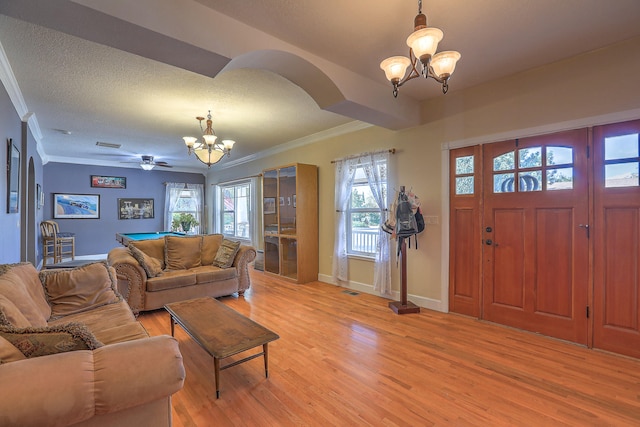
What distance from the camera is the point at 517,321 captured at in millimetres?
3111

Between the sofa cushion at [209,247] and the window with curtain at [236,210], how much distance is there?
2.65 meters

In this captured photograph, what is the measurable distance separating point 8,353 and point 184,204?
8.81 metres

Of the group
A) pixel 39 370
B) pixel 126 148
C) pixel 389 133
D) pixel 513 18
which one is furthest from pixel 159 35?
pixel 126 148

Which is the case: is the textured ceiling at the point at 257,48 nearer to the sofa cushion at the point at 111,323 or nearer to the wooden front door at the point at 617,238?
the wooden front door at the point at 617,238

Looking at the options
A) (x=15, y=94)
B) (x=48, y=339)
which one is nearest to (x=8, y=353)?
(x=48, y=339)

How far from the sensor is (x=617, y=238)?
2568mm

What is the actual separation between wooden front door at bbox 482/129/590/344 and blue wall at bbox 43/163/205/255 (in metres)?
8.90

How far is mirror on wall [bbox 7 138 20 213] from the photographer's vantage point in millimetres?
3172

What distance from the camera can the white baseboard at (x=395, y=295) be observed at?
3.71 m

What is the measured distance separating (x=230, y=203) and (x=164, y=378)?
24.8 feet

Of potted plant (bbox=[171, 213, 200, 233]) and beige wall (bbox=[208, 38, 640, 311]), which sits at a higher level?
beige wall (bbox=[208, 38, 640, 311])

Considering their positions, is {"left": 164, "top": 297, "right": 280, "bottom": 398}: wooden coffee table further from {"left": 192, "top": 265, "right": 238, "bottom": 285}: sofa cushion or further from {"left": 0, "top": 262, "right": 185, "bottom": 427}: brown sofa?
{"left": 192, "top": 265, "right": 238, "bottom": 285}: sofa cushion

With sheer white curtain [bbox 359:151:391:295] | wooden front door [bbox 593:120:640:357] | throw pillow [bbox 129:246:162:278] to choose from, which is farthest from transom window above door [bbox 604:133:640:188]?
throw pillow [bbox 129:246:162:278]

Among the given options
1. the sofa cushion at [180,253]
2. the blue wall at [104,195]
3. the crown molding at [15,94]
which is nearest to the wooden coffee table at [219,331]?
the sofa cushion at [180,253]
